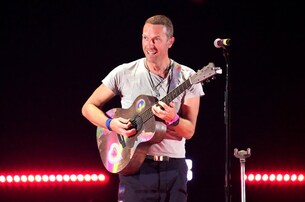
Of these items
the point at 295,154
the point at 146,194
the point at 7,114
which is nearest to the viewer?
the point at 146,194

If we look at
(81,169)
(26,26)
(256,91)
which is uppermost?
(26,26)

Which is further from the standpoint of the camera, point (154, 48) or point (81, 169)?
point (81, 169)

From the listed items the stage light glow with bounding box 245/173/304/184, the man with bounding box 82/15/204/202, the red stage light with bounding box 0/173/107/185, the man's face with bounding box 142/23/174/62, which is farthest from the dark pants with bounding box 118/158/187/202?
the stage light glow with bounding box 245/173/304/184

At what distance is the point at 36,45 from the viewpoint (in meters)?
6.39

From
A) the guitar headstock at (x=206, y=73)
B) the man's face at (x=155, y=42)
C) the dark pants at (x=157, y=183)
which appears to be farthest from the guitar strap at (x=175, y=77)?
the dark pants at (x=157, y=183)

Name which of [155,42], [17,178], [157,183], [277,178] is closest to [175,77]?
[155,42]

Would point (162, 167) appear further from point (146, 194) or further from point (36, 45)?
point (36, 45)

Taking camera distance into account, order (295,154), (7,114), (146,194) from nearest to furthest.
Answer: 1. (146,194)
2. (7,114)
3. (295,154)

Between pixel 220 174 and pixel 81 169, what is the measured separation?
1691 millimetres

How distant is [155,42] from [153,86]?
302 mm

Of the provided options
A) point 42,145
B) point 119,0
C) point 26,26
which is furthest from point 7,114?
point 119,0

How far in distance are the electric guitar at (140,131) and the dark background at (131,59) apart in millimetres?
2607

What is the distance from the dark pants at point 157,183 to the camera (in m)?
3.48

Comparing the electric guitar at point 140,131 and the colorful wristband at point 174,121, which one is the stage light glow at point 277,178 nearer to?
the electric guitar at point 140,131
